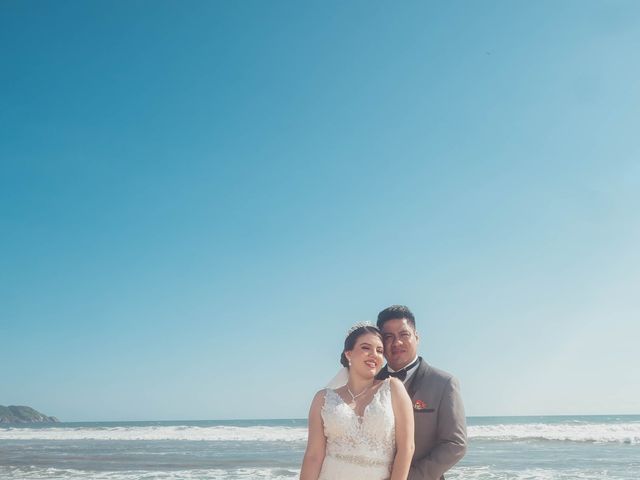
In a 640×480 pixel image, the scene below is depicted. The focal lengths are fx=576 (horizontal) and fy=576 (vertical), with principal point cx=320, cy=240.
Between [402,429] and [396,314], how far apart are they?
0.74m

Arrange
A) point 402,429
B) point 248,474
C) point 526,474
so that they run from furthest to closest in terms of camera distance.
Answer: point 248,474, point 526,474, point 402,429

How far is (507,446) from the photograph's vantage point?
21.4m

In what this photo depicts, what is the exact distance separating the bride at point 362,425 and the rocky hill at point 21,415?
77.2m

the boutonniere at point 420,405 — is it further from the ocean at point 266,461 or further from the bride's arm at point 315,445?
the ocean at point 266,461

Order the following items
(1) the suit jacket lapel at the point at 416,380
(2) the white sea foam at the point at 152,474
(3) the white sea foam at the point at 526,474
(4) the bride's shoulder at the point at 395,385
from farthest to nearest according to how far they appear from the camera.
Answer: (2) the white sea foam at the point at 152,474 < (3) the white sea foam at the point at 526,474 < (1) the suit jacket lapel at the point at 416,380 < (4) the bride's shoulder at the point at 395,385

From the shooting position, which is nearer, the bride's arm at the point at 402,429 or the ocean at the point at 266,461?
the bride's arm at the point at 402,429

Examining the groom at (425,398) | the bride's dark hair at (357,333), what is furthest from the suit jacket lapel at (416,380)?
the bride's dark hair at (357,333)

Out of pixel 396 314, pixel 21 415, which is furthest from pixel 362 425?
pixel 21 415

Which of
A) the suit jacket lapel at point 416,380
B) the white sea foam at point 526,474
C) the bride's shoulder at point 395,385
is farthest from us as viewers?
the white sea foam at point 526,474

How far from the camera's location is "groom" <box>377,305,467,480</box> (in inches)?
140

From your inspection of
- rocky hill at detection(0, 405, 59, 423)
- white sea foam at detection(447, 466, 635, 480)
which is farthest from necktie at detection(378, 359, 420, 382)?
rocky hill at detection(0, 405, 59, 423)

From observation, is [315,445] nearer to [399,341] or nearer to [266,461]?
[399,341]

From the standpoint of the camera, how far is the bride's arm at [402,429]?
347 cm

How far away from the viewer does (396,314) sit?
12.7 feet
